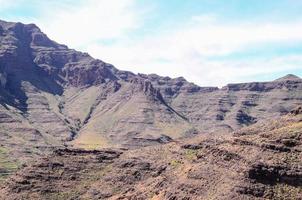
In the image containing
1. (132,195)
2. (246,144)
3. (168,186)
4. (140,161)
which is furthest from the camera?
(140,161)

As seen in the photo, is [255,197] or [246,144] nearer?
[255,197]

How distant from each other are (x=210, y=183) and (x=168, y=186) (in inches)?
611

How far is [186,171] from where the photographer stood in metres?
126

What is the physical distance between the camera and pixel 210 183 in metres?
113

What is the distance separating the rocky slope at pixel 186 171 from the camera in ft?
343

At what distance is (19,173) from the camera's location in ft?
560

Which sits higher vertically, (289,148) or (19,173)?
A: (289,148)

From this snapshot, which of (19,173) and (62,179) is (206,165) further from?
(19,173)

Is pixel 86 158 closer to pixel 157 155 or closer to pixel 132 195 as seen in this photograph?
pixel 157 155

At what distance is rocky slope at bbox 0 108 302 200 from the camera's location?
104500mm

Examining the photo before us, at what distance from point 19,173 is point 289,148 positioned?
8644cm

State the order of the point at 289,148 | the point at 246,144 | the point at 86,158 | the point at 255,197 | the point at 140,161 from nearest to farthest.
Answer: the point at 255,197 < the point at 289,148 < the point at 246,144 < the point at 140,161 < the point at 86,158

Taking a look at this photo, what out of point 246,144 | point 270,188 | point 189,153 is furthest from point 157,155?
point 270,188

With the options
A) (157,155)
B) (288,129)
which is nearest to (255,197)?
(288,129)
